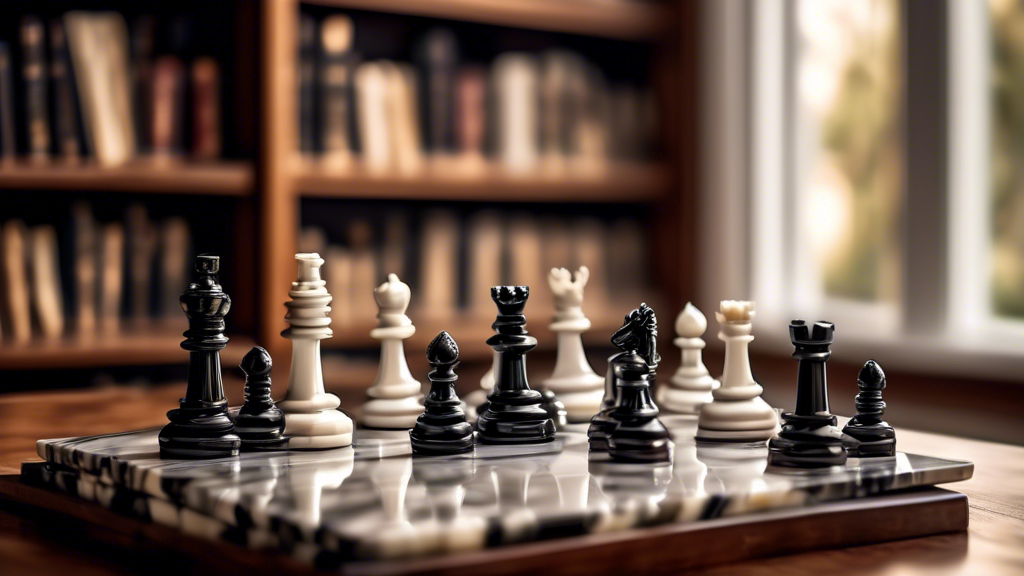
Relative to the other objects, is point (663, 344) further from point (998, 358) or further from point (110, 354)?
point (110, 354)

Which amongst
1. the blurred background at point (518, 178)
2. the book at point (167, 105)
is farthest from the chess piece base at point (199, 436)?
the book at point (167, 105)

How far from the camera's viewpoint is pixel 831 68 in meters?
3.37

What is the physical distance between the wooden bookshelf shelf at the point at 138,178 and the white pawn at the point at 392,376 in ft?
5.48

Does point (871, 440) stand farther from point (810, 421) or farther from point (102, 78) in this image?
point (102, 78)

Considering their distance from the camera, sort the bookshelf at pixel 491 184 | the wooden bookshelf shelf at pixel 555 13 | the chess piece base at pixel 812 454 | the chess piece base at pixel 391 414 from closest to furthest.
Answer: the chess piece base at pixel 812 454 < the chess piece base at pixel 391 414 < the bookshelf at pixel 491 184 < the wooden bookshelf shelf at pixel 555 13

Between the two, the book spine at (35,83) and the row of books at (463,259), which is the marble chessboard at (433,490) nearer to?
the book spine at (35,83)

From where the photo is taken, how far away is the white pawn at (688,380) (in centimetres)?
141

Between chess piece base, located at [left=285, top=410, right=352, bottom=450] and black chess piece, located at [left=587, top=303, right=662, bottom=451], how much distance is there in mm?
267

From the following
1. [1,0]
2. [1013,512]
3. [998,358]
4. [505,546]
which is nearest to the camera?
[505,546]

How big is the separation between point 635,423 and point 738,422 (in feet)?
0.74

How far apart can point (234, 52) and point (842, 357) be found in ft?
6.43

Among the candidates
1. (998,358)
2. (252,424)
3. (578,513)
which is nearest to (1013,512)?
(578,513)

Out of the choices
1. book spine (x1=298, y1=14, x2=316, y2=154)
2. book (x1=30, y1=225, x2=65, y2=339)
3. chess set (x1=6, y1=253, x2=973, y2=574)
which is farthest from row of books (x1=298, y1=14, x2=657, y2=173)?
chess set (x1=6, y1=253, x2=973, y2=574)

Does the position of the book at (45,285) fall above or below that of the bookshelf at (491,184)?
below
